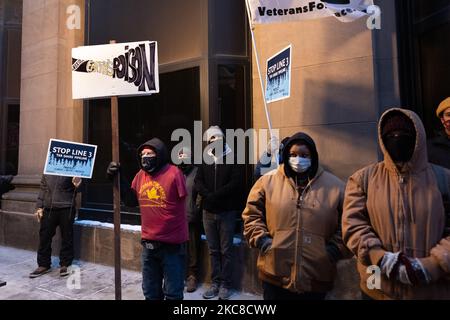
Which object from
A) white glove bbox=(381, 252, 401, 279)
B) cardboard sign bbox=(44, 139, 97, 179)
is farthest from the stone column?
white glove bbox=(381, 252, 401, 279)

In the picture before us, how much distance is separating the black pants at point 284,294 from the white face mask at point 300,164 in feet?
3.07

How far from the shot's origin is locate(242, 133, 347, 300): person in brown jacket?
268 centimetres

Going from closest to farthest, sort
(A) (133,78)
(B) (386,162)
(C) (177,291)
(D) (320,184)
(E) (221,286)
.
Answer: (B) (386,162) → (D) (320,184) → (C) (177,291) → (A) (133,78) → (E) (221,286)

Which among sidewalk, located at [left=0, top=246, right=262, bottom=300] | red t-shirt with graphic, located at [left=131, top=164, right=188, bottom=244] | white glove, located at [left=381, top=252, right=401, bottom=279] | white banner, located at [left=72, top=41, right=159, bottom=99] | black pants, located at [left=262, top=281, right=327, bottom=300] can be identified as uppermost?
white banner, located at [left=72, top=41, right=159, bottom=99]

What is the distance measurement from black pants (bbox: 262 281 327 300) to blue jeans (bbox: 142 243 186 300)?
1125 millimetres

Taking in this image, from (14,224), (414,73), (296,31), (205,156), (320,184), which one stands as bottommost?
(14,224)

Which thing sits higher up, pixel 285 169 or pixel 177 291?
pixel 285 169

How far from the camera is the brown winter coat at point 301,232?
2.67 metres

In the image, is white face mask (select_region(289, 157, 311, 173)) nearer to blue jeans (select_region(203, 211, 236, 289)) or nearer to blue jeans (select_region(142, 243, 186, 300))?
blue jeans (select_region(142, 243, 186, 300))

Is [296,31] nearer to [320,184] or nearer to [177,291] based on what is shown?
[320,184]

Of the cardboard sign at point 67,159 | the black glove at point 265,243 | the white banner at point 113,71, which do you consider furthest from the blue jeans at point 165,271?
the cardboard sign at point 67,159

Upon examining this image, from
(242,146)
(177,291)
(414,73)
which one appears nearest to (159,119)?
(242,146)

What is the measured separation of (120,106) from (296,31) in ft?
12.5

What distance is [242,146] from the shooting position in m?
5.82
